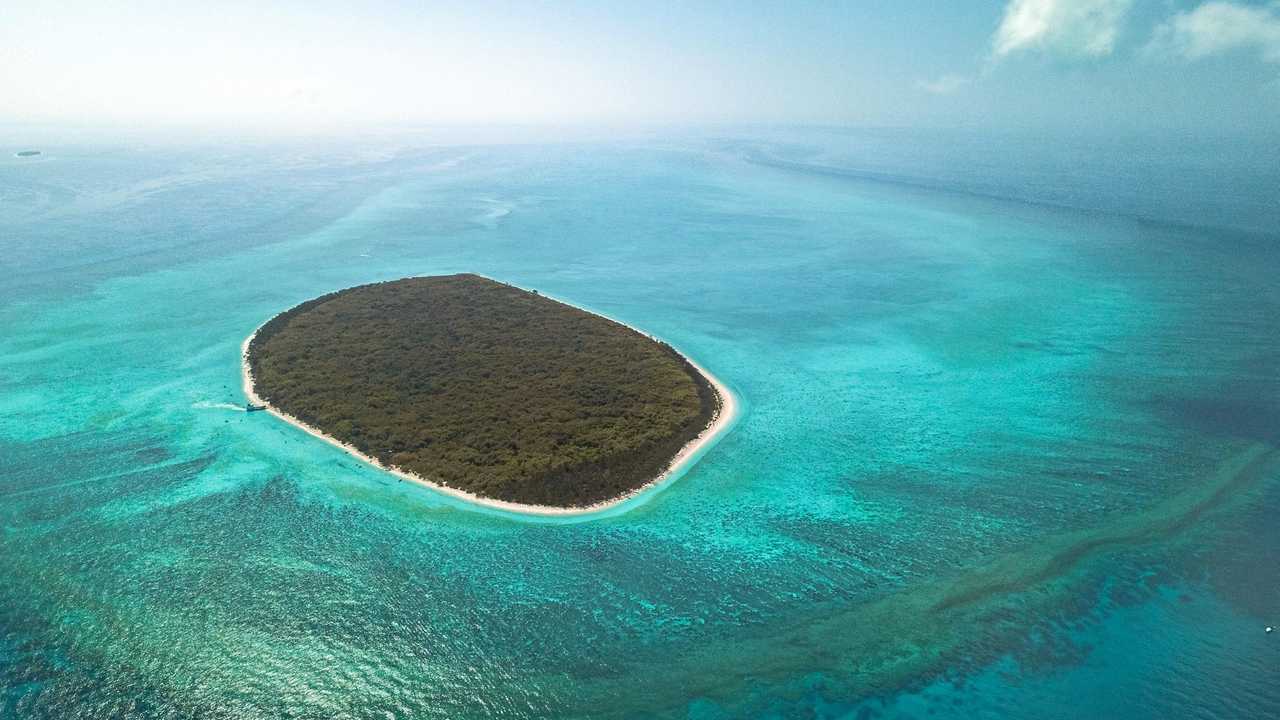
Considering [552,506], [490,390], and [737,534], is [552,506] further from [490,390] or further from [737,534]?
[490,390]

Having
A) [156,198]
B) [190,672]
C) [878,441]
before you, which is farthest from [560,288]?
[156,198]

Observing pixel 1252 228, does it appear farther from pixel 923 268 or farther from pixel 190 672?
pixel 190 672

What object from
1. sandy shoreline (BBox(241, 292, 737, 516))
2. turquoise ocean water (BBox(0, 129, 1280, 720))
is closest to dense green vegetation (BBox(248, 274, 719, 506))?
sandy shoreline (BBox(241, 292, 737, 516))

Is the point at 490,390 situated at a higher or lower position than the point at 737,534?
higher

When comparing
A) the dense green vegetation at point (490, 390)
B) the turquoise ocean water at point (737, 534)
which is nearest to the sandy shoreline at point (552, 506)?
the dense green vegetation at point (490, 390)

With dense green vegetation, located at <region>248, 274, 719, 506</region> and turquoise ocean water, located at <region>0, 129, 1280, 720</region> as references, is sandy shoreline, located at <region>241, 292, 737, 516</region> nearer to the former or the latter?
dense green vegetation, located at <region>248, 274, 719, 506</region>

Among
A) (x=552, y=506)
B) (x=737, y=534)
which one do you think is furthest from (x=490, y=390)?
(x=737, y=534)
